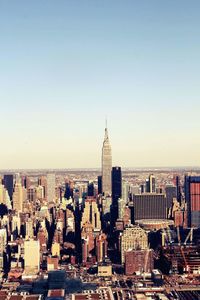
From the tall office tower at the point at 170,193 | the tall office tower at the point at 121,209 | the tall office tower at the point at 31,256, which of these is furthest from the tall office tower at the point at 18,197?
the tall office tower at the point at 31,256

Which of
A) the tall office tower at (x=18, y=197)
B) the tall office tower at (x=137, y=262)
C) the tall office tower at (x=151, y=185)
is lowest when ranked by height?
the tall office tower at (x=137, y=262)

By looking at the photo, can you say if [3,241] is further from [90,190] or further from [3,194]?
[90,190]

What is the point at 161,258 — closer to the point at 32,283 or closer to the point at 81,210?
the point at 32,283

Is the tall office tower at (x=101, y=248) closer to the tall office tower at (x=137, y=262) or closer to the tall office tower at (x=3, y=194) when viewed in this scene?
the tall office tower at (x=137, y=262)

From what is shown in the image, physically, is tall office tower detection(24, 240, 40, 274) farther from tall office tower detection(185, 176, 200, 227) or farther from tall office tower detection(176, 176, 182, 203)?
tall office tower detection(176, 176, 182, 203)

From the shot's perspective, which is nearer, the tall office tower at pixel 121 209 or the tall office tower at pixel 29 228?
the tall office tower at pixel 29 228

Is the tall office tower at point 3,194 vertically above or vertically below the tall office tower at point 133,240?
above

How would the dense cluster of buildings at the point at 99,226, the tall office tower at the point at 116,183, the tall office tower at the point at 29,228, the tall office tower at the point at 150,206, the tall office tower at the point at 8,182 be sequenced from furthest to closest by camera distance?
the tall office tower at the point at 8,182
the tall office tower at the point at 116,183
the tall office tower at the point at 150,206
the tall office tower at the point at 29,228
the dense cluster of buildings at the point at 99,226
